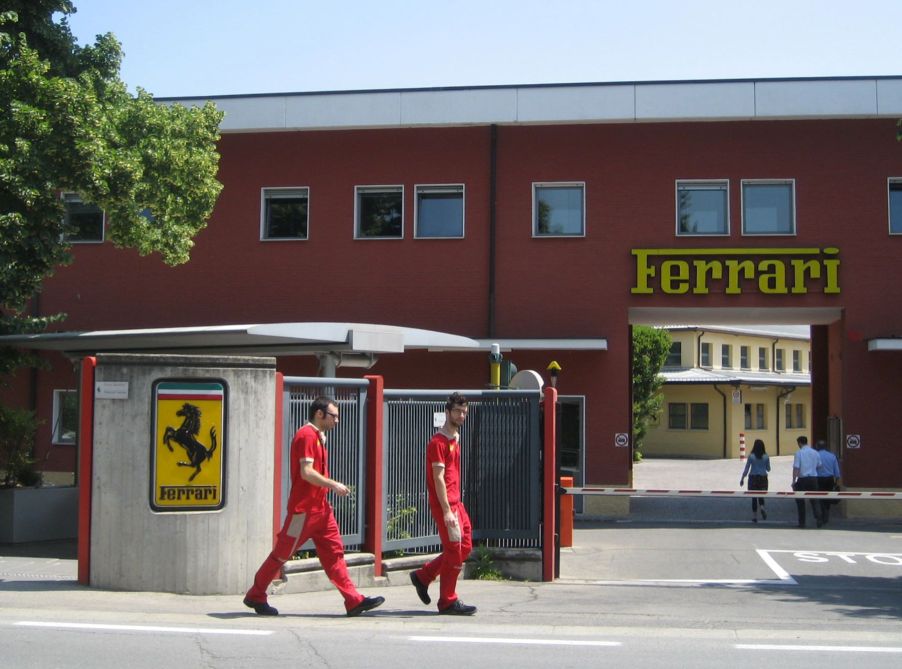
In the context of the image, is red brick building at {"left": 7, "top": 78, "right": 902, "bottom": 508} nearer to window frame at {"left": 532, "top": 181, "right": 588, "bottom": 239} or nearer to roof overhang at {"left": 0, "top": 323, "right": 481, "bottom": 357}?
window frame at {"left": 532, "top": 181, "right": 588, "bottom": 239}

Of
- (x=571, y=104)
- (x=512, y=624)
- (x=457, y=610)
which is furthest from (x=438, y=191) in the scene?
(x=512, y=624)

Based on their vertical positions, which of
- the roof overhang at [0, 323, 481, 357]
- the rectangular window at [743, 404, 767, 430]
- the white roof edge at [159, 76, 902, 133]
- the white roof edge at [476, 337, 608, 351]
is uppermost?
the white roof edge at [159, 76, 902, 133]

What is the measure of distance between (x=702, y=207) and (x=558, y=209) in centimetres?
288

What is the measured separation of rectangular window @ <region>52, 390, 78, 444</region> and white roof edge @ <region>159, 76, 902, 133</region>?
21.4 ft

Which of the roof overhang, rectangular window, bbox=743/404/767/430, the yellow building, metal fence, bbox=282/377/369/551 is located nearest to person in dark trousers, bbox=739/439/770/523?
the roof overhang

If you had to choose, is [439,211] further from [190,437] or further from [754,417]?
[754,417]

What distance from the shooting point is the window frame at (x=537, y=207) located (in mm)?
21172

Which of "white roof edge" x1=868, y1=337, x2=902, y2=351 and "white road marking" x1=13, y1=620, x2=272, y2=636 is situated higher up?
"white roof edge" x1=868, y1=337, x2=902, y2=351

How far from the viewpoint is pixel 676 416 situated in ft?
159

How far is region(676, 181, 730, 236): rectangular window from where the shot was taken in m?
21.0

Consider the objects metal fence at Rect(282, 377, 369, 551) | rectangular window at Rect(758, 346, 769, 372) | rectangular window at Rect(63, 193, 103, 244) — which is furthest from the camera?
rectangular window at Rect(758, 346, 769, 372)

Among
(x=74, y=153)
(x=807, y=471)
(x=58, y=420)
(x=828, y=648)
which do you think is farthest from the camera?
(x=58, y=420)

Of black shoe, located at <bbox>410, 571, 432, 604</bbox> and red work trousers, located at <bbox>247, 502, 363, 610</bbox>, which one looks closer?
red work trousers, located at <bbox>247, 502, 363, 610</bbox>

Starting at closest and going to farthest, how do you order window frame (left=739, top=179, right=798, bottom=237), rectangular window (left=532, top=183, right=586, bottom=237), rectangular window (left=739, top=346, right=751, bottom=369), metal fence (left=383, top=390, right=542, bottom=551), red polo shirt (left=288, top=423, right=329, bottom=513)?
red polo shirt (left=288, top=423, right=329, bottom=513) < metal fence (left=383, top=390, right=542, bottom=551) < window frame (left=739, top=179, right=798, bottom=237) < rectangular window (left=532, top=183, right=586, bottom=237) < rectangular window (left=739, top=346, right=751, bottom=369)
